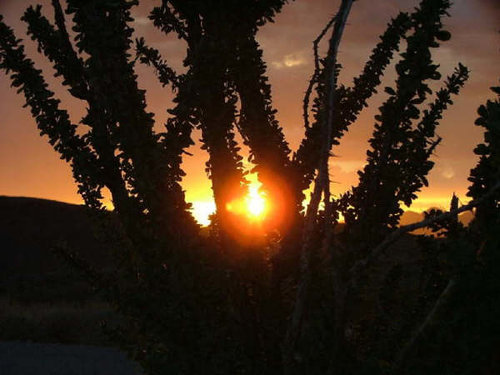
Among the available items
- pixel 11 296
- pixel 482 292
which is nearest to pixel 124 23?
pixel 482 292

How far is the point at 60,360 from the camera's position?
9.73 m

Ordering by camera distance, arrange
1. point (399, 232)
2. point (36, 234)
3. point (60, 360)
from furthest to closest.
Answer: point (36, 234), point (60, 360), point (399, 232)

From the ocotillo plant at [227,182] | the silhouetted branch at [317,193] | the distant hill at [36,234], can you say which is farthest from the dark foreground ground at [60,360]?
the distant hill at [36,234]

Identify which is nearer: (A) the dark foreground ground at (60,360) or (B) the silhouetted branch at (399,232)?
(B) the silhouetted branch at (399,232)

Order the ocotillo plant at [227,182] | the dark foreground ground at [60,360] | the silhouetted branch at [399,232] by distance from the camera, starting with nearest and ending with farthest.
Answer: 1. the silhouetted branch at [399,232]
2. the ocotillo plant at [227,182]
3. the dark foreground ground at [60,360]

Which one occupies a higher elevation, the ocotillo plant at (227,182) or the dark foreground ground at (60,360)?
the ocotillo plant at (227,182)

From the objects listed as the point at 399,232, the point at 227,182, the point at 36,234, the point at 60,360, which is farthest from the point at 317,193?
the point at 36,234

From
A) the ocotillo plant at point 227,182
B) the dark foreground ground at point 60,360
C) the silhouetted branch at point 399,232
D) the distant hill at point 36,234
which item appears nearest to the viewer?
the silhouetted branch at point 399,232

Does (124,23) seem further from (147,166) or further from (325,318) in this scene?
(325,318)

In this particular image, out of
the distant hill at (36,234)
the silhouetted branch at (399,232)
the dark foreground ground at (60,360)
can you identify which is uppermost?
the distant hill at (36,234)

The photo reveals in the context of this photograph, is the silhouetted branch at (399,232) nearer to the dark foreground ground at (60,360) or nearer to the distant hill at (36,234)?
the dark foreground ground at (60,360)

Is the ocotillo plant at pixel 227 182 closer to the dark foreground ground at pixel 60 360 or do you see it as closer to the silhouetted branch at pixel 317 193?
the silhouetted branch at pixel 317 193

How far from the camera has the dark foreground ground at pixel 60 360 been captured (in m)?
8.99

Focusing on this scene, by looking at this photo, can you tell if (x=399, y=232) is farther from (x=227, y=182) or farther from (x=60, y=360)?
(x=60, y=360)
